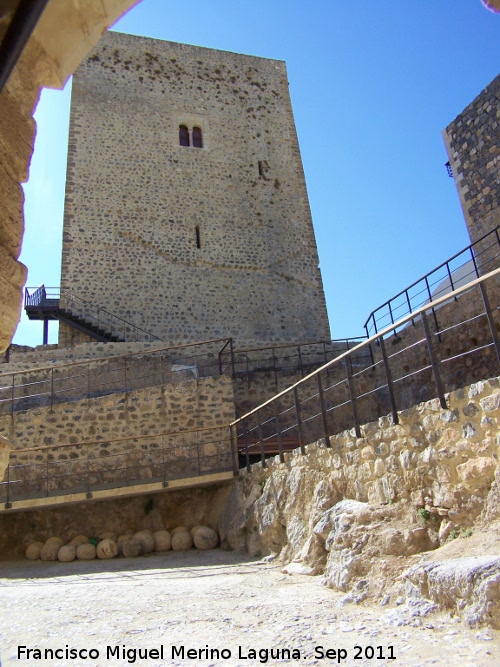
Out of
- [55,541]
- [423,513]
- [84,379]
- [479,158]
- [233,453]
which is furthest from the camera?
[479,158]

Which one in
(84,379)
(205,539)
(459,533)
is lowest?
(459,533)

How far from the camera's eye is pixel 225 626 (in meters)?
3.20

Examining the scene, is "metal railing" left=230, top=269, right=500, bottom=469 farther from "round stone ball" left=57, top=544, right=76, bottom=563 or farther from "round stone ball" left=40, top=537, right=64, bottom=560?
"round stone ball" left=40, top=537, right=64, bottom=560

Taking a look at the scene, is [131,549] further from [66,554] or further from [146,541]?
[66,554]

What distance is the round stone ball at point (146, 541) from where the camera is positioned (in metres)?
6.92

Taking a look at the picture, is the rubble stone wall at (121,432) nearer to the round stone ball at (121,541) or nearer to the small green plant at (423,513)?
the round stone ball at (121,541)

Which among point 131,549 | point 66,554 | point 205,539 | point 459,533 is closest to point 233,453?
point 205,539

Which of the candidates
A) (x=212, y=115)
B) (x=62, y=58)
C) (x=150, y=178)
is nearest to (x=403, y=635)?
(x=62, y=58)

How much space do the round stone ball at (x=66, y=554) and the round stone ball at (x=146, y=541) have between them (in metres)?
0.77

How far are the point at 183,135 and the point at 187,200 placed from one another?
7.81 ft

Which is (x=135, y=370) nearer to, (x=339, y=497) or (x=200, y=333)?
(x=200, y=333)

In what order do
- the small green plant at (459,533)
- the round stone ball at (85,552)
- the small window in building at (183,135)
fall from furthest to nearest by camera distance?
1. the small window in building at (183,135)
2. the round stone ball at (85,552)
3. the small green plant at (459,533)

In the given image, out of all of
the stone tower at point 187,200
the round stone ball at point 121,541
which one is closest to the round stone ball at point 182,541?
the round stone ball at point 121,541

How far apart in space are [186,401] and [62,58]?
672cm
